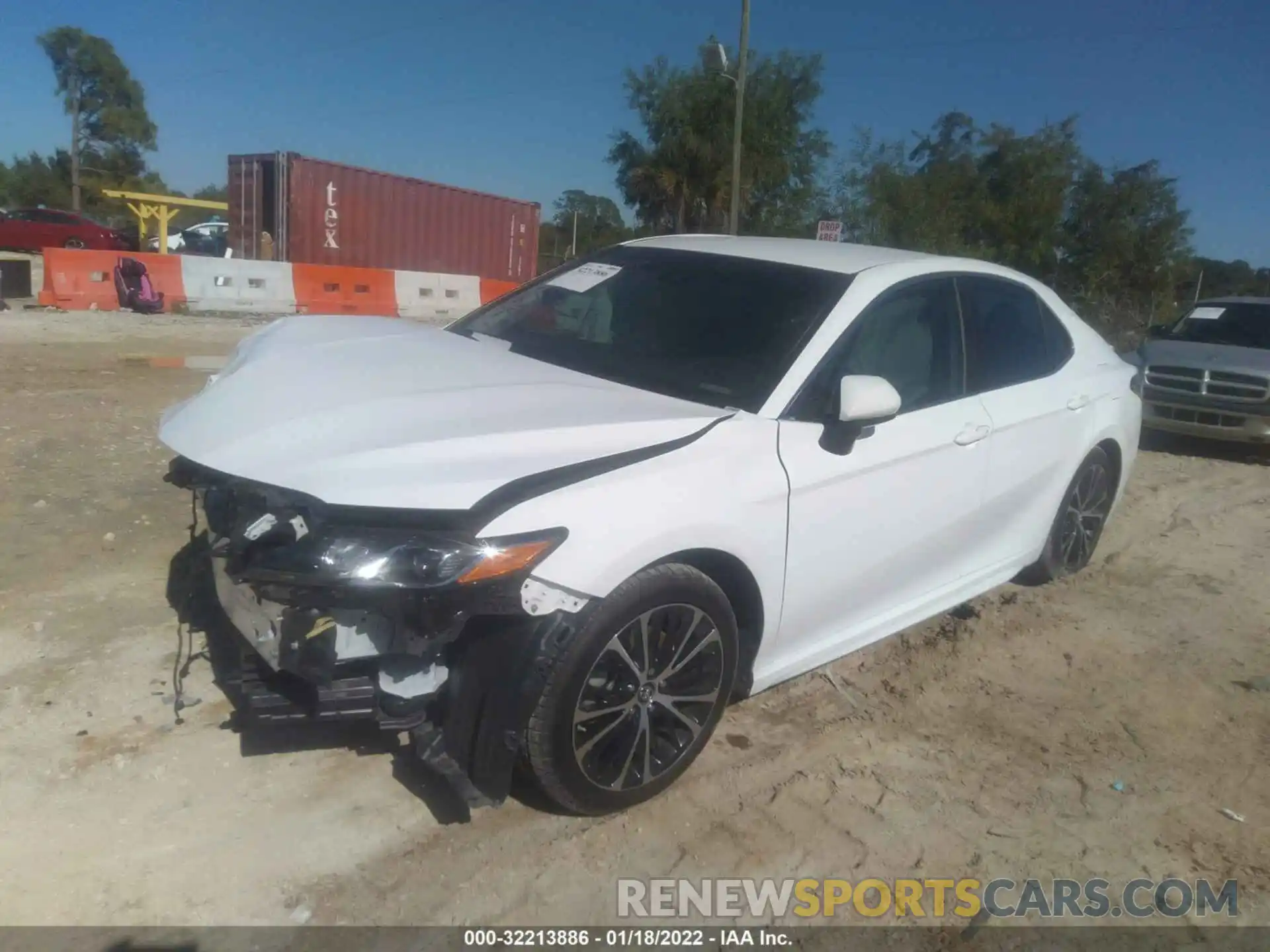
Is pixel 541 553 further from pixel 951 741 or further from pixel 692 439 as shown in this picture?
pixel 951 741

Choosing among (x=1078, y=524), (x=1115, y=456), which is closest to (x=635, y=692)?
(x=1078, y=524)

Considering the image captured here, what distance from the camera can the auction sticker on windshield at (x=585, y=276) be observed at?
4207mm

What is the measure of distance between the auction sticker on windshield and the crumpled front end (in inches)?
73.6

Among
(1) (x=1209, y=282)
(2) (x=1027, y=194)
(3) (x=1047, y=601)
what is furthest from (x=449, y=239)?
(1) (x=1209, y=282)

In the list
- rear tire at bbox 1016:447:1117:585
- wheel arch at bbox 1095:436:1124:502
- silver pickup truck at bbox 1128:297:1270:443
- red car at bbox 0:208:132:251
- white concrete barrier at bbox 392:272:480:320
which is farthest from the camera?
red car at bbox 0:208:132:251

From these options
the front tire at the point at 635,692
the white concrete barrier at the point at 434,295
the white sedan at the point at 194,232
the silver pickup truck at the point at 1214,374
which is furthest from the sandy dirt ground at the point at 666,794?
the white sedan at the point at 194,232

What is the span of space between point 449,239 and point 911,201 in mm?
10457

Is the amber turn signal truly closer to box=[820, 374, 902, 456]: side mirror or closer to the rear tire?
box=[820, 374, 902, 456]: side mirror

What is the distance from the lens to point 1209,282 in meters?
41.4

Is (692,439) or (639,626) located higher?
(692,439)

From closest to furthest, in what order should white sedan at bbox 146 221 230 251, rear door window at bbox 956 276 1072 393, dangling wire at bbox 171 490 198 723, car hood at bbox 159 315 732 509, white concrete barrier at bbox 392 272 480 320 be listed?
car hood at bbox 159 315 732 509, dangling wire at bbox 171 490 198 723, rear door window at bbox 956 276 1072 393, white concrete barrier at bbox 392 272 480 320, white sedan at bbox 146 221 230 251

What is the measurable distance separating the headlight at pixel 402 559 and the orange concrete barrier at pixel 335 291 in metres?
14.3

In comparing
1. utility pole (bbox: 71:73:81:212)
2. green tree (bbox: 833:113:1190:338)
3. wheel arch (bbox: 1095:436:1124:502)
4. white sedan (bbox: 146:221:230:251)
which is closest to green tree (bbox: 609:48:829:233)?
green tree (bbox: 833:113:1190:338)

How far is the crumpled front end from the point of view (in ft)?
8.22
